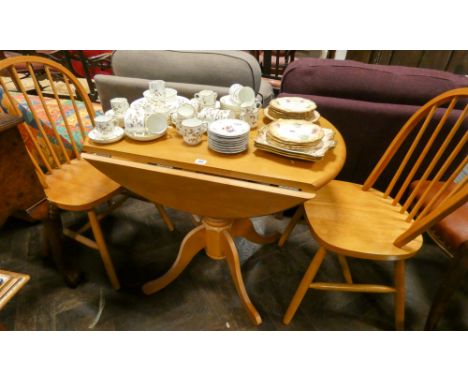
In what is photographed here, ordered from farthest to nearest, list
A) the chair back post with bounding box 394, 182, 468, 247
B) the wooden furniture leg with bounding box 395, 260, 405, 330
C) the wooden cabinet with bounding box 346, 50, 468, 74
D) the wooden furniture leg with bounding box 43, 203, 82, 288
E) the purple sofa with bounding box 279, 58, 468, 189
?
the wooden cabinet with bounding box 346, 50, 468, 74 → the purple sofa with bounding box 279, 58, 468, 189 → the wooden furniture leg with bounding box 43, 203, 82, 288 → the wooden furniture leg with bounding box 395, 260, 405, 330 → the chair back post with bounding box 394, 182, 468, 247

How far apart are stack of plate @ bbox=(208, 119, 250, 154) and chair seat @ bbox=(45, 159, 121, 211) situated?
1.84ft

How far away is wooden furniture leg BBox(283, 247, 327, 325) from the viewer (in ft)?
3.75

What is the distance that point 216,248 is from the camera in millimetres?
1403

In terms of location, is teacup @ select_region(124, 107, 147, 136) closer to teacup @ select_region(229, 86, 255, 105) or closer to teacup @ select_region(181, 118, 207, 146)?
teacup @ select_region(181, 118, 207, 146)

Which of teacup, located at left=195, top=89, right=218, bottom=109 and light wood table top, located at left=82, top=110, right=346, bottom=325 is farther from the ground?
teacup, located at left=195, top=89, right=218, bottom=109

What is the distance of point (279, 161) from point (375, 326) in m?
0.96

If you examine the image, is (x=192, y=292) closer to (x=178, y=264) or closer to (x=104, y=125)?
(x=178, y=264)

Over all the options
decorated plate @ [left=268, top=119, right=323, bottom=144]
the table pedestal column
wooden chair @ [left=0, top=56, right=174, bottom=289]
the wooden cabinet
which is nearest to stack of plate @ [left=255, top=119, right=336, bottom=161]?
decorated plate @ [left=268, top=119, right=323, bottom=144]

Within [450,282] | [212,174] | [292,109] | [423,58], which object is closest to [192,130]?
[212,174]

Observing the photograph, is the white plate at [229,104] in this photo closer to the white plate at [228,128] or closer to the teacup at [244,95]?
the teacup at [244,95]

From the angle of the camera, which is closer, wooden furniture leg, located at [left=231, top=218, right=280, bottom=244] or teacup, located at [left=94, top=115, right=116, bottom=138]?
teacup, located at [left=94, top=115, right=116, bottom=138]

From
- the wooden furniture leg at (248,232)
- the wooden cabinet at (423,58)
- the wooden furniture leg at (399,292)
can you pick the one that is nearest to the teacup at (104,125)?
the wooden furniture leg at (248,232)

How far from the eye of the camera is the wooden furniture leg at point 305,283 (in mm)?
1142

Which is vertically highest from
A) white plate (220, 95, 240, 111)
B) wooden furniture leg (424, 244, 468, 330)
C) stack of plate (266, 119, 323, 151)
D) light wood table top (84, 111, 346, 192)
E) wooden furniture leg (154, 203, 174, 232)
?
white plate (220, 95, 240, 111)
